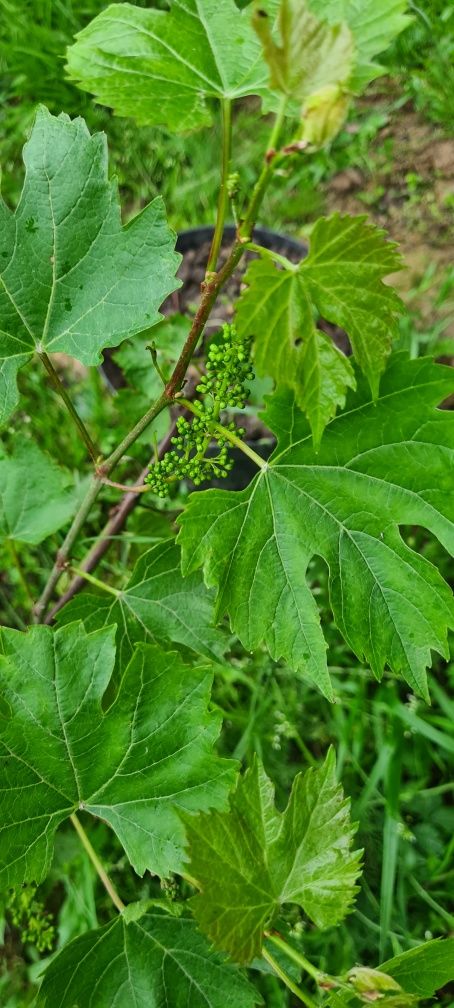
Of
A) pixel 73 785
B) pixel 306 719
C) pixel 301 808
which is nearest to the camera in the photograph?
pixel 301 808

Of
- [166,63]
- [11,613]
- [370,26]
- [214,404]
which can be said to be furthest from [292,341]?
[11,613]

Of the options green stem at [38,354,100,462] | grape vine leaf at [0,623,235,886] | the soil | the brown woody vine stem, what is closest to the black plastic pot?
the soil

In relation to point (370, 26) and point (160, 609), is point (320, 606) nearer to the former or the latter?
point (160, 609)

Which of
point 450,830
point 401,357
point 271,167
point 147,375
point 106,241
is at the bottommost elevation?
point 450,830

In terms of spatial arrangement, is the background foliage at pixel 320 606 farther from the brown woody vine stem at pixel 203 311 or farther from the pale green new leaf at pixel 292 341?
the pale green new leaf at pixel 292 341

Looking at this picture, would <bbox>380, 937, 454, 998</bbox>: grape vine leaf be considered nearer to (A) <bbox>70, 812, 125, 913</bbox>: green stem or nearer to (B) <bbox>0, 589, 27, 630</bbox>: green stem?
(A) <bbox>70, 812, 125, 913</bbox>: green stem

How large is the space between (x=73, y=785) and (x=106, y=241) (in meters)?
0.87

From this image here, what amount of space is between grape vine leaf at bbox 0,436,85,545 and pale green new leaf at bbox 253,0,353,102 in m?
1.11

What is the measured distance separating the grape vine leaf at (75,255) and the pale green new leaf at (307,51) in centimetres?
35

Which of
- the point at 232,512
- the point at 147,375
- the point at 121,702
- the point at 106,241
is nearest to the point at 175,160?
the point at 147,375

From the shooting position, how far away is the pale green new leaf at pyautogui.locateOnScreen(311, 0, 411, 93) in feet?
3.51

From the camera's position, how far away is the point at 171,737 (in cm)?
130

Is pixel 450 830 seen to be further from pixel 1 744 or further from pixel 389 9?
pixel 389 9

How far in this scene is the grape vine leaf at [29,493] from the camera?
1786 millimetres
